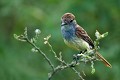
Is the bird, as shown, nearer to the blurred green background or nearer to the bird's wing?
the bird's wing

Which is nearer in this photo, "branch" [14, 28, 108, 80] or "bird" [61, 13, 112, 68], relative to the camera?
"branch" [14, 28, 108, 80]

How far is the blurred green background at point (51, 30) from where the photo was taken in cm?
1191

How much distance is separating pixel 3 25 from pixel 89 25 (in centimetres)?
239

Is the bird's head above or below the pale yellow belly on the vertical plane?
below

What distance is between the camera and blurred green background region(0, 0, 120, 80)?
1191 centimetres

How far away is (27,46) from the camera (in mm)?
13703

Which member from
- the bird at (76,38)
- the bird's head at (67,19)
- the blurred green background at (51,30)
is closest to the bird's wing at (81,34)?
the bird at (76,38)

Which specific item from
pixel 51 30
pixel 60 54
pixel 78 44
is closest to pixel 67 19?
pixel 78 44

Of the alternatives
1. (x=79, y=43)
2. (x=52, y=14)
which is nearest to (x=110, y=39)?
(x=52, y=14)

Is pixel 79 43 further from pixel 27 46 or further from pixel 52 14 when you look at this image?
pixel 27 46

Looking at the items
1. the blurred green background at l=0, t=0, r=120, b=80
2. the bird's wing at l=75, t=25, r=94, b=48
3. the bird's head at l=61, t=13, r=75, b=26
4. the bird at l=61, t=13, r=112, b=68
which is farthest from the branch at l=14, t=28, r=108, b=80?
the blurred green background at l=0, t=0, r=120, b=80

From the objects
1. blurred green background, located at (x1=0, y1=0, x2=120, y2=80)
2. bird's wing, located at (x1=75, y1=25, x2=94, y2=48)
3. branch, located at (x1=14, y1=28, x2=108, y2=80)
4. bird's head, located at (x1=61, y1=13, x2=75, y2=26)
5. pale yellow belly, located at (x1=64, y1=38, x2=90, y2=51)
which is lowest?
branch, located at (x1=14, y1=28, x2=108, y2=80)

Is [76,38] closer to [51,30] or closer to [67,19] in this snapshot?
[67,19]

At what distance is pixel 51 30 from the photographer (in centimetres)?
1180
